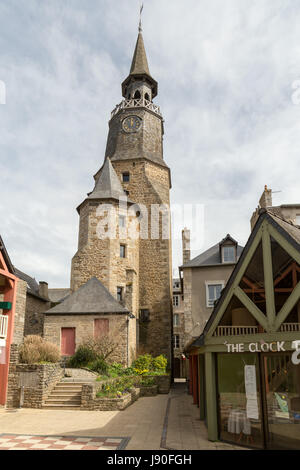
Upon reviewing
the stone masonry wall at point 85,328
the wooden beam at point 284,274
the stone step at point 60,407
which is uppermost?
the wooden beam at point 284,274

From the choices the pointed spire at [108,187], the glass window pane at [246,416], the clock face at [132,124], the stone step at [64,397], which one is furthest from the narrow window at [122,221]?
the glass window pane at [246,416]

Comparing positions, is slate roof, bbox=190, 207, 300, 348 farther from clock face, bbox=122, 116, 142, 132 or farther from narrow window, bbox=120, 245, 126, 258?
clock face, bbox=122, 116, 142, 132

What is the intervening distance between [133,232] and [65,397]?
15081 millimetres

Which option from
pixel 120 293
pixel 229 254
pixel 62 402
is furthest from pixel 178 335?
pixel 62 402

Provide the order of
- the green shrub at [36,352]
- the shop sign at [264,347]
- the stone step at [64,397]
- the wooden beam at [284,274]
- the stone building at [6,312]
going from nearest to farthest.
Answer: the shop sign at [264,347] < the wooden beam at [284,274] < the stone building at [6,312] < the stone step at [64,397] < the green shrub at [36,352]

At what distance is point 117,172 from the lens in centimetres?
3047

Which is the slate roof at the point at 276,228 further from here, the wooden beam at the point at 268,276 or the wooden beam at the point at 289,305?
the wooden beam at the point at 289,305

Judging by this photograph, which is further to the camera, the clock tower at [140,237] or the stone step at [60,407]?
the clock tower at [140,237]

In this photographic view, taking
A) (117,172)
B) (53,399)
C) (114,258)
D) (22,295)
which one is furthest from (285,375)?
(117,172)

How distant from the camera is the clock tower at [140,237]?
82.4 ft

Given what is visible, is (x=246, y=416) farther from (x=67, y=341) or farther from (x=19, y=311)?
(x=67, y=341)

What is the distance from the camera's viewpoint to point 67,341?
19891 millimetres

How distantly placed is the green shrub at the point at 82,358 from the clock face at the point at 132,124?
2019 centimetres

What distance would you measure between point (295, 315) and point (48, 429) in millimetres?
7022
